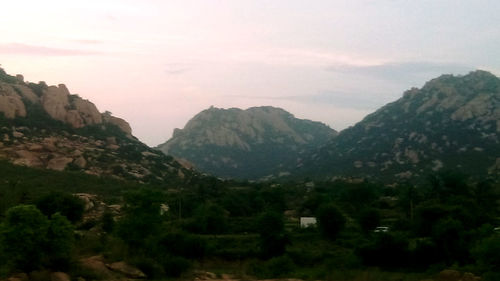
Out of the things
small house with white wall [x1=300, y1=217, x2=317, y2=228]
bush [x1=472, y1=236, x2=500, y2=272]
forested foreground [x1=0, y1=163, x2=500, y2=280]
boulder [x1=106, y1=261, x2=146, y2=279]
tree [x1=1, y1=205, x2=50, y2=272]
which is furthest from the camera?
small house with white wall [x1=300, y1=217, x2=317, y2=228]

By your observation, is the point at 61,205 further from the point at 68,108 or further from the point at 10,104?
the point at 68,108

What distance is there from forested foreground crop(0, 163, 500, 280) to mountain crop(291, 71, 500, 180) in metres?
45.7

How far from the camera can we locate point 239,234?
4950 cm

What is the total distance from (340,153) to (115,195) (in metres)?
88.6

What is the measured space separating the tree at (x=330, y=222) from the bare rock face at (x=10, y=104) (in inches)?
2153

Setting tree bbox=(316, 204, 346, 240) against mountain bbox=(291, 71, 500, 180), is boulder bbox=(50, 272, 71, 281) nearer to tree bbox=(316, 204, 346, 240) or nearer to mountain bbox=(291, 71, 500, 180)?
tree bbox=(316, 204, 346, 240)

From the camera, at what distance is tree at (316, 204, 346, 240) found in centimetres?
4659

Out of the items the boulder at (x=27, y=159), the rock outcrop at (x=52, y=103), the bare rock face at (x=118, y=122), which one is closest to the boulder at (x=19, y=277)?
the boulder at (x=27, y=159)

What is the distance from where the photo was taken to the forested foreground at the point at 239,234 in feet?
84.3

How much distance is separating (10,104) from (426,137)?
84.3 m

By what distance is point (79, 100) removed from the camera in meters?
96.1

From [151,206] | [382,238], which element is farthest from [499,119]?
[151,206]

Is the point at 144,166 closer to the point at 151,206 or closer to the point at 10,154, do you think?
the point at 10,154

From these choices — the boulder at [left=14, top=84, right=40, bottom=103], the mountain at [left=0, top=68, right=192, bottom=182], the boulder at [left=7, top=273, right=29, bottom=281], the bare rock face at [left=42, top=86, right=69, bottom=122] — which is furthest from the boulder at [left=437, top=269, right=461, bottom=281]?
the boulder at [left=14, top=84, right=40, bottom=103]
